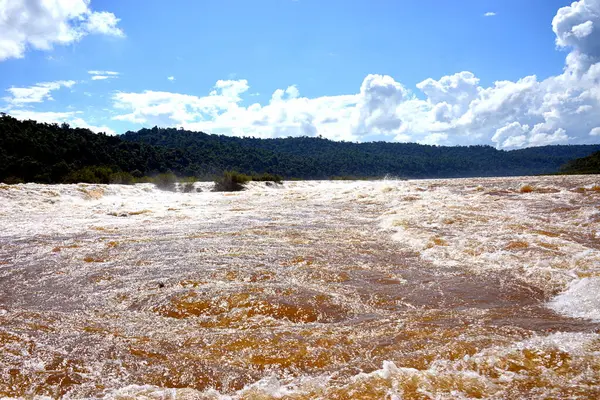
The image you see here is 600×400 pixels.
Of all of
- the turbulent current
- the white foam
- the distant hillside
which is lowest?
the turbulent current

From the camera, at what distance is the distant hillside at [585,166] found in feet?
111

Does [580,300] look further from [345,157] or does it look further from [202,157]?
[345,157]

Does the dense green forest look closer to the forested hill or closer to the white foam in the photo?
the forested hill

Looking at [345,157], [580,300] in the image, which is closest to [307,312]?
[580,300]

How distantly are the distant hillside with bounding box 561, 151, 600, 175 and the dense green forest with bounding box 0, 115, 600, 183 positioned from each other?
33487mm

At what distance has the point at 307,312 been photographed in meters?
3.98

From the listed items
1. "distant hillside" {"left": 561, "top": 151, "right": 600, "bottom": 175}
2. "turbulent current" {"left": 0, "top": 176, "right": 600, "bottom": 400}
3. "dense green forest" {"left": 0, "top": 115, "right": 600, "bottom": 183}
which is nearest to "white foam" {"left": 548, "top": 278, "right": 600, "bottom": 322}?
"turbulent current" {"left": 0, "top": 176, "right": 600, "bottom": 400}

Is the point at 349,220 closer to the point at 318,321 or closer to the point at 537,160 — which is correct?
the point at 318,321

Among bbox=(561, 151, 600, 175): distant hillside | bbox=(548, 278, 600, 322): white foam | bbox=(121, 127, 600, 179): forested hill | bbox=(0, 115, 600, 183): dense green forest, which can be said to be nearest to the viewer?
bbox=(548, 278, 600, 322): white foam

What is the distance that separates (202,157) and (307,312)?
160ft

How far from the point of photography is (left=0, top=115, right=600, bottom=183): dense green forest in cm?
2609

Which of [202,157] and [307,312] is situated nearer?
[307,312]

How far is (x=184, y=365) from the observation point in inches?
115

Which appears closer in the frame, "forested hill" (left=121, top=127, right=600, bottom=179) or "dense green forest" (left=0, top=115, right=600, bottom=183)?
"dense green forest" (left=0, top=115, right=600, bottom=183)
